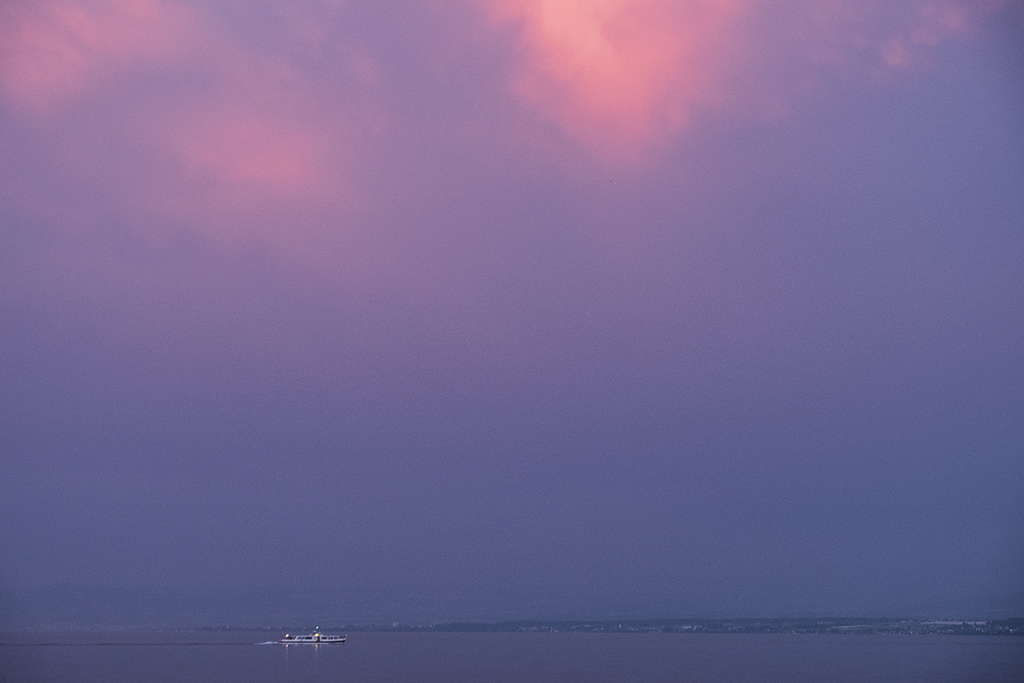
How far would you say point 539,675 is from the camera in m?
140

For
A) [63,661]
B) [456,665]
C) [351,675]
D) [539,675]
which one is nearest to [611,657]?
[456,665]

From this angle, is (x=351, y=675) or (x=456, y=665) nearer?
(x=351, y=675)

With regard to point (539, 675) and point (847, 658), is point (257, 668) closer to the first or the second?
point (539, 675)

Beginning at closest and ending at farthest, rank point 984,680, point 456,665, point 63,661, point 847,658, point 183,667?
point 984,680
point 183,667
point 456,665
point 63,661
point 847,658

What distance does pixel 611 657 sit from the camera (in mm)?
198750

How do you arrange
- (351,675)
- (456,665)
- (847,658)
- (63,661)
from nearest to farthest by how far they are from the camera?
(351,675) < (456,665) < (63,661) < (847,658)

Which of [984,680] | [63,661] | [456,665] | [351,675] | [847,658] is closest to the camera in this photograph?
[984,680]

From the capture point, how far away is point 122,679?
129 m

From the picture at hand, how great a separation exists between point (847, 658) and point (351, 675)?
100294 millimetres

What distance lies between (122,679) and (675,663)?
8989cm

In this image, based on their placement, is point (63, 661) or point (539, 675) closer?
point (539, 675)

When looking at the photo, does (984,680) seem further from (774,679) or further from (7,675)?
(7,675)

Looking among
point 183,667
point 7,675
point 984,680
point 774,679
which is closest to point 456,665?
point 183,667

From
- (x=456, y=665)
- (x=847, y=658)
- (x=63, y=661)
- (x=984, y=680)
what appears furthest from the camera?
(x=847, y=658)
